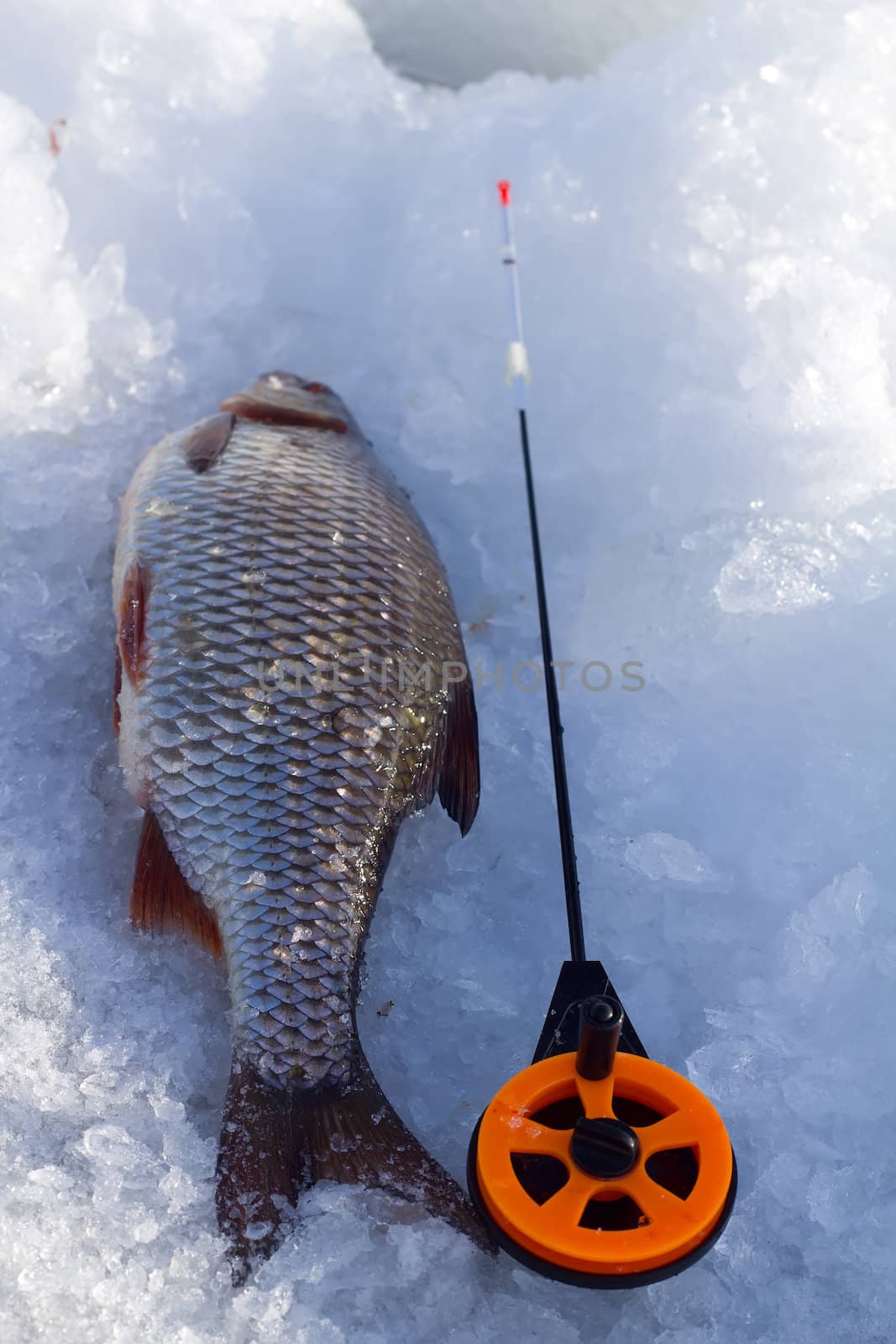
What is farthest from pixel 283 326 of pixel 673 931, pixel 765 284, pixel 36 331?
pixel 673 931

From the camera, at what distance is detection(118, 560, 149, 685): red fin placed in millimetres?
2051

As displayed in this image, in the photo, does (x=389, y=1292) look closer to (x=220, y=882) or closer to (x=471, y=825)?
(x=220, y=882)

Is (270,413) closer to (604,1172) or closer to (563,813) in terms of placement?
(563,813)

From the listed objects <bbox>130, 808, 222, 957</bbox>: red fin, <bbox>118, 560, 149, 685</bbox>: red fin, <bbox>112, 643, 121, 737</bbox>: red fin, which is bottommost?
<bbox>130, 808, 222, 957</bbox>: red fin

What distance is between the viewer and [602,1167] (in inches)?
56.2

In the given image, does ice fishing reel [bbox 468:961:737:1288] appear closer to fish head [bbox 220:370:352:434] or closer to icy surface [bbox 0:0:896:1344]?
icy surface [bbox 0:0:896:1344]

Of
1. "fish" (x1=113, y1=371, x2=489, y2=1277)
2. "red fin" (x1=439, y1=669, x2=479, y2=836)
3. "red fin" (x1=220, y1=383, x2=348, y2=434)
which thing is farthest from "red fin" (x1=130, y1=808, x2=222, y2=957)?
"red fin" (x1=220, y1=383, x2=348, y2=434)

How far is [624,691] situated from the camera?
2404 millimetres

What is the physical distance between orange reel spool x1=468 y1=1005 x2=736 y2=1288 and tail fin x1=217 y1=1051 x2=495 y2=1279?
9 cm

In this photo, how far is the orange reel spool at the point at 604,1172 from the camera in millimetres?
1405

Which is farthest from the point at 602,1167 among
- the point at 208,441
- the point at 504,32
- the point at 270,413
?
the point at 504,32

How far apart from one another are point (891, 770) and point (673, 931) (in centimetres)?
62

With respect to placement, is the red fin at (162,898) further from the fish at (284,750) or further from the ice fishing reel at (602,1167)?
the ice fishing reel at (602,1167)

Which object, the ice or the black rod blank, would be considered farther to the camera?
the ice
